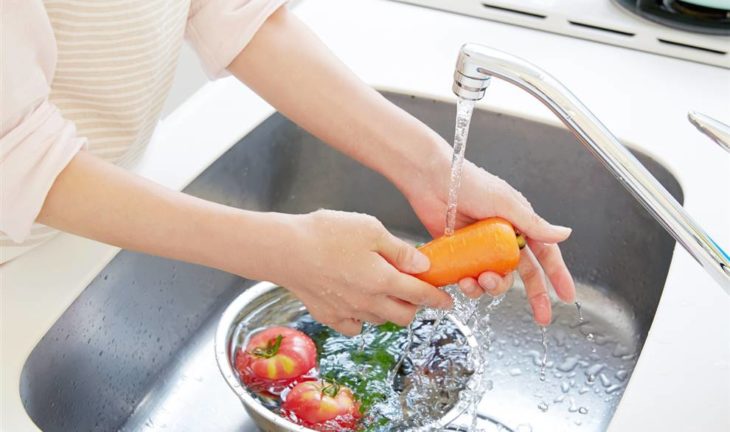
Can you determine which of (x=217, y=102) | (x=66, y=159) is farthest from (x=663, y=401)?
(x=217, y=102)

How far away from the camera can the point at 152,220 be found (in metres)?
0.86

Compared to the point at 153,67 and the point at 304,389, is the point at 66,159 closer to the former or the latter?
the point at 153,67

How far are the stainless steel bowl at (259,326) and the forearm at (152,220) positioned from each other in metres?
0.15

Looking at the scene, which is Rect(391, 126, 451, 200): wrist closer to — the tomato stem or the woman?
the woman

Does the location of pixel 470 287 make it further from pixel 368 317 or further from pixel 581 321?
pixel 581 321

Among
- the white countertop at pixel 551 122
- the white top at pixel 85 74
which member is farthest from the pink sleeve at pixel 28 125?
the white countertop at pixel 551 122

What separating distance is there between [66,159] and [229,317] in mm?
304

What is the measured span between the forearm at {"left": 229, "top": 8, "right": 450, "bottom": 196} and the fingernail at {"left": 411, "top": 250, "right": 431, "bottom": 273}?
15cm

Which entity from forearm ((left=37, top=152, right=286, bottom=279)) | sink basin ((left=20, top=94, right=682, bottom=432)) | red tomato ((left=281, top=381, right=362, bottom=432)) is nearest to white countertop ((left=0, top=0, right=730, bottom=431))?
sink basin ((left=20, top=94, right=682, bottom=432))

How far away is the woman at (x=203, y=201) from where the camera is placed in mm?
824

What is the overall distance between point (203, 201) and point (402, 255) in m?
0.19

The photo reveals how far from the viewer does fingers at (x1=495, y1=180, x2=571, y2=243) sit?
97 centimetres

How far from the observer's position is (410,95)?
1319mm

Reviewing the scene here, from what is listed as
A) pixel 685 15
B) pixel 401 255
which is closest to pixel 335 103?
pixel 401 255
